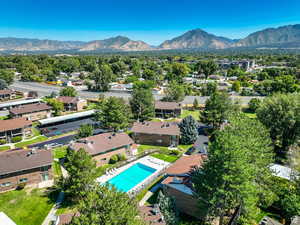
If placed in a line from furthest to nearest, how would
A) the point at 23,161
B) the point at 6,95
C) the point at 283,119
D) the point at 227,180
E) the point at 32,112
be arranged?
the point at 6,95, the point at 32,112, the point at 283,119, the point at 23,161, the point at 227,180

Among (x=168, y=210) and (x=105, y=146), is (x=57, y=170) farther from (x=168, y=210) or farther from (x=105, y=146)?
(x=168, y=210)

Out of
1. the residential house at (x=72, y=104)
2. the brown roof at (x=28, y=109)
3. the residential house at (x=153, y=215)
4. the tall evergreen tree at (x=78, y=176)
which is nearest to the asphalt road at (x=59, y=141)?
the brown roof at (x=28, y=109)

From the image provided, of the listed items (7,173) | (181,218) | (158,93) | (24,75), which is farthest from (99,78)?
(181,218)

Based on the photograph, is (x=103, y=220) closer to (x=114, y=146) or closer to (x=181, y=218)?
(x=181, y=218)

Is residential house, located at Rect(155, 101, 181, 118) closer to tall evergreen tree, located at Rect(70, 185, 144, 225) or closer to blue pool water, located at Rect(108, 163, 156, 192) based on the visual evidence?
blue pool water, located at Rect(108, 163, 156, 192)

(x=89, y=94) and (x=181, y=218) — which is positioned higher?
(x=89, y=94)

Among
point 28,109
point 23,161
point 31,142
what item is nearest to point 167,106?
point 31,142

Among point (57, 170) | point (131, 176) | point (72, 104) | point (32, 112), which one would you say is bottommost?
point (131, 176)
